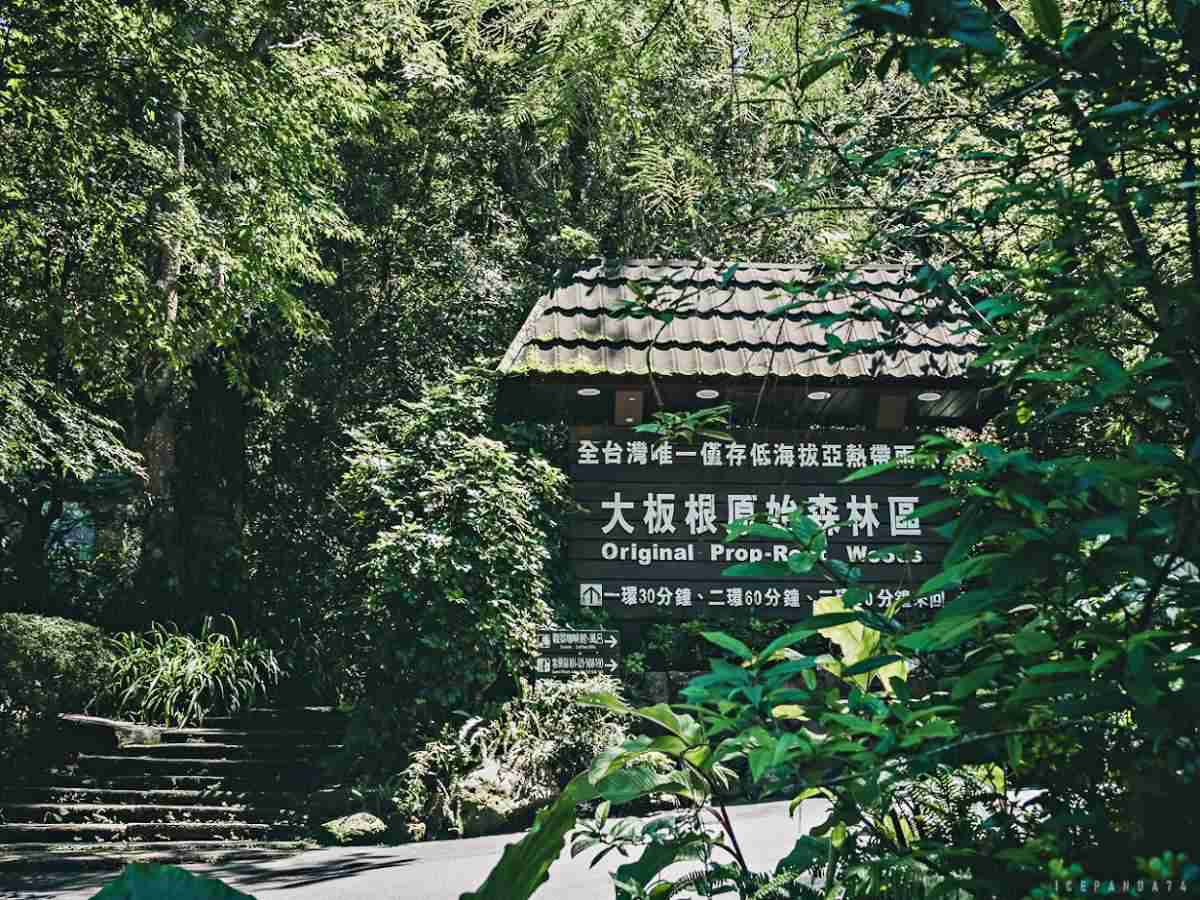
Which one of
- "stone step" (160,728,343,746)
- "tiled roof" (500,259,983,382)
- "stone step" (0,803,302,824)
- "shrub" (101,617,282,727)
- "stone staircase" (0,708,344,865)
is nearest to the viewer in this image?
"stone staircase" (0,708,344,865)

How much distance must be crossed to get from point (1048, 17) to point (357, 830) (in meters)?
8.75

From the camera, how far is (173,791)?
10.9m

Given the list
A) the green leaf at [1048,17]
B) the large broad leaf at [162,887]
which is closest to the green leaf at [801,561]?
the green leaf at [1048,17]

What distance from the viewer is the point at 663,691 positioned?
11445mm

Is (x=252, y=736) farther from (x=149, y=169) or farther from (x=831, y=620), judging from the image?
(x=831, y=620)

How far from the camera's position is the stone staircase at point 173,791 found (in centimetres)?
997

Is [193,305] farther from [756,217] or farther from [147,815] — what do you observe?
[756,217]

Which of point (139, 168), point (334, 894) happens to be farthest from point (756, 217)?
point (139, 168)

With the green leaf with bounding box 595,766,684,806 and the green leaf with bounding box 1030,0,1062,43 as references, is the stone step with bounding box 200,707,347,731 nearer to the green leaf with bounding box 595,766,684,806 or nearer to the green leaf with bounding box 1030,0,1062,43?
the green leaf with bounding box 595,766,684,806

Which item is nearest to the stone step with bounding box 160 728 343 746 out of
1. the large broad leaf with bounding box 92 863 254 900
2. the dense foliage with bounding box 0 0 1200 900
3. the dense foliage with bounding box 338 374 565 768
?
the dense foliage with bounding box 0 0 1200 900

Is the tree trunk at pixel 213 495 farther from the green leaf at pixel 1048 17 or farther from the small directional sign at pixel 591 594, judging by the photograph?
the green leaf at pixel 1048 17

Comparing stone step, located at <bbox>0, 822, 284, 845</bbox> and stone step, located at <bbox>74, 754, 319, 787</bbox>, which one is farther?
stone step, located at <bbox>74, 754, 319, 787</bbox>

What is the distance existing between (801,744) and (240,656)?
1222 centimetres

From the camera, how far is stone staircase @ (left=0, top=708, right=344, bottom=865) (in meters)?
9.97
